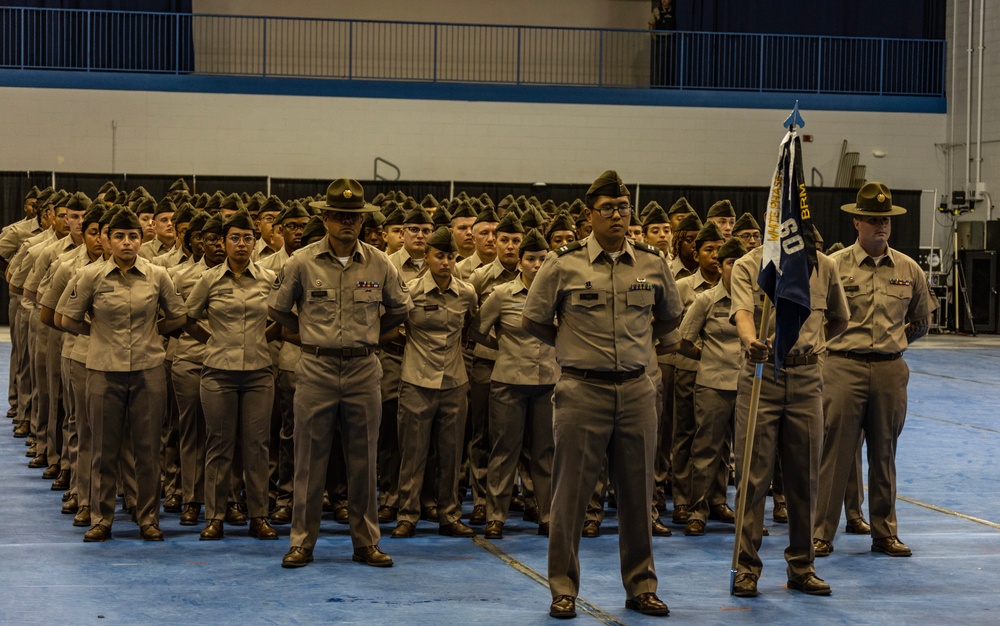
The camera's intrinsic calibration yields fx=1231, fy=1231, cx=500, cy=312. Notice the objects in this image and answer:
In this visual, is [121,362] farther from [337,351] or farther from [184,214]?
[184,214]

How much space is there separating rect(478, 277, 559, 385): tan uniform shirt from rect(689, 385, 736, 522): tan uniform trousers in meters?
0.98

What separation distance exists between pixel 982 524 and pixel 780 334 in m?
2.81

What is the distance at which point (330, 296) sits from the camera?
6.43 m

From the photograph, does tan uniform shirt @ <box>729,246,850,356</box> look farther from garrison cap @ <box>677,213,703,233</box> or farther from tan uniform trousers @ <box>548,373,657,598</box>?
garrison cap @ <box>677,213,703,233</box>

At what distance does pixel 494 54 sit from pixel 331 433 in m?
18.8

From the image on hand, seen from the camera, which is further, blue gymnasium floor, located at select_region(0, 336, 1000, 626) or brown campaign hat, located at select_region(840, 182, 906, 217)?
brown campaign hat, located at select_region(840, 182, 906, 217)

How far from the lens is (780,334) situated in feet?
19.1

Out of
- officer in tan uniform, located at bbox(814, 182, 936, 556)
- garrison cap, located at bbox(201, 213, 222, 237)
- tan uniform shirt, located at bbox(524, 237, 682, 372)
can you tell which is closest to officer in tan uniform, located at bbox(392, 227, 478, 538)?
garrison cap, located at bbox(201, 213, 222, 237)

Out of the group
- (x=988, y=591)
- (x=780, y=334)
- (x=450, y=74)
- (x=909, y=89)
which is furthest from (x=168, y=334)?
(x=909, y=89)

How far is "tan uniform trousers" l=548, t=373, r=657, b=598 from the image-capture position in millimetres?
5609

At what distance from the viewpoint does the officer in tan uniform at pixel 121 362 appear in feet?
22.9

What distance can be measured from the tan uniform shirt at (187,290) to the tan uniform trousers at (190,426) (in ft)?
0.15

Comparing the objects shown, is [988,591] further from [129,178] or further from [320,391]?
[129,178]

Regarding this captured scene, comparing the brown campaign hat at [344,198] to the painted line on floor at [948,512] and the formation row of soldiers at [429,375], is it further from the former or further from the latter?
the painted line on floor at [948,512]
